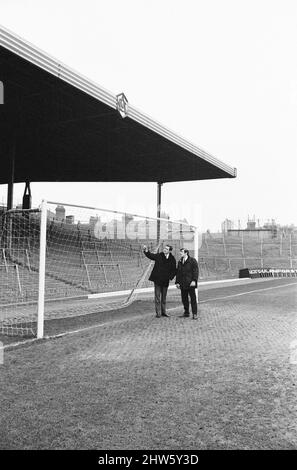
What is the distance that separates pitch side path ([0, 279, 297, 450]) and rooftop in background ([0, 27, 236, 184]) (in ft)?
27.6

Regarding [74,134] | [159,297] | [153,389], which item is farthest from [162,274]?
[74,134]

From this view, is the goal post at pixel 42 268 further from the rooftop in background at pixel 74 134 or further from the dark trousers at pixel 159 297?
the rooftop in background at pixel 74 134

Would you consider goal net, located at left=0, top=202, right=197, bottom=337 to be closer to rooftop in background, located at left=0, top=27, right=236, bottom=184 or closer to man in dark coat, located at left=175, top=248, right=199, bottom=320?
man in dark coat, located at left=175, top=248, right=199, bottom=320

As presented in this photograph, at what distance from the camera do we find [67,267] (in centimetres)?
1884

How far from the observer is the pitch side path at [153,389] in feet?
12.7

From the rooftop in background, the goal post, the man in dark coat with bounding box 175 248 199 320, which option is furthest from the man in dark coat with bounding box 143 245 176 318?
the rooftop in background

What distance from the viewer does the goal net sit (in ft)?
38.9

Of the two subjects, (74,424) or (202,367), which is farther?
(202,367)

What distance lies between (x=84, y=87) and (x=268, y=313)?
30.1ft

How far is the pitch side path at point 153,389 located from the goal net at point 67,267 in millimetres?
2062

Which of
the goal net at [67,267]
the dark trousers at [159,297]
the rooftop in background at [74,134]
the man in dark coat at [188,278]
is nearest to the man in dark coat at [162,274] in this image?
the dark trousers at [159,297]

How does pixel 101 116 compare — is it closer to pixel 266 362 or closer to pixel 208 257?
pixel 266 362

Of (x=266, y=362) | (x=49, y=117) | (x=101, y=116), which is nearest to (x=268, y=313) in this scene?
(x=266, y=362)

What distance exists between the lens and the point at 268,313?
37.7ft
